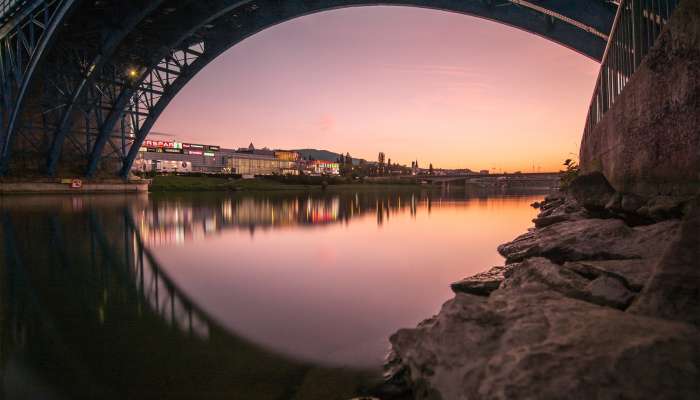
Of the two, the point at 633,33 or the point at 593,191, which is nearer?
the point at 633,33

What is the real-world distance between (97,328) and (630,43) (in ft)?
29.6

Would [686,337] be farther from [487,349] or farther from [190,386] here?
[190,386]

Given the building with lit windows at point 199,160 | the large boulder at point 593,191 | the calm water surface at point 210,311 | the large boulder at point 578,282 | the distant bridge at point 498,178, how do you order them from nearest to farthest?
the large boulder at point 578,282, the calm water surface at point 210,311, the large boulder at point 593,191, the distant bridge at point 498,178, the building with lit windows at point 199,160

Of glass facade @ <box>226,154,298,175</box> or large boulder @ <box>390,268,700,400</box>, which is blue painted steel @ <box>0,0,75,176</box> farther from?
glass facade @ <box>226,154,298,175</box>

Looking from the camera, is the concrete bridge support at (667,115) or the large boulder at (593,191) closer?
the concrete bridge support at (667,115)

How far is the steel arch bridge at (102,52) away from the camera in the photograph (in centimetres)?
2439

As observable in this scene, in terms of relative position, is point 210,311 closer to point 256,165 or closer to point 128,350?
point 128,350

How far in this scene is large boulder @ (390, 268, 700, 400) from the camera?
1.49m

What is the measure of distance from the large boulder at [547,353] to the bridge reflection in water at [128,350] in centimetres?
76

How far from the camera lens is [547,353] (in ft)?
5.72

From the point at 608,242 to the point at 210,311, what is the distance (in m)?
4.43

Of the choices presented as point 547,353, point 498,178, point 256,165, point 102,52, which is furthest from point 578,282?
point 256,165

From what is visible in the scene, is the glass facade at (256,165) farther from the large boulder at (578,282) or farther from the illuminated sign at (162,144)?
the large boulder at (578,282)

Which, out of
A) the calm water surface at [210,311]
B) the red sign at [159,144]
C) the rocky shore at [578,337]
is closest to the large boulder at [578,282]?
the rocky shore at [578,337]
